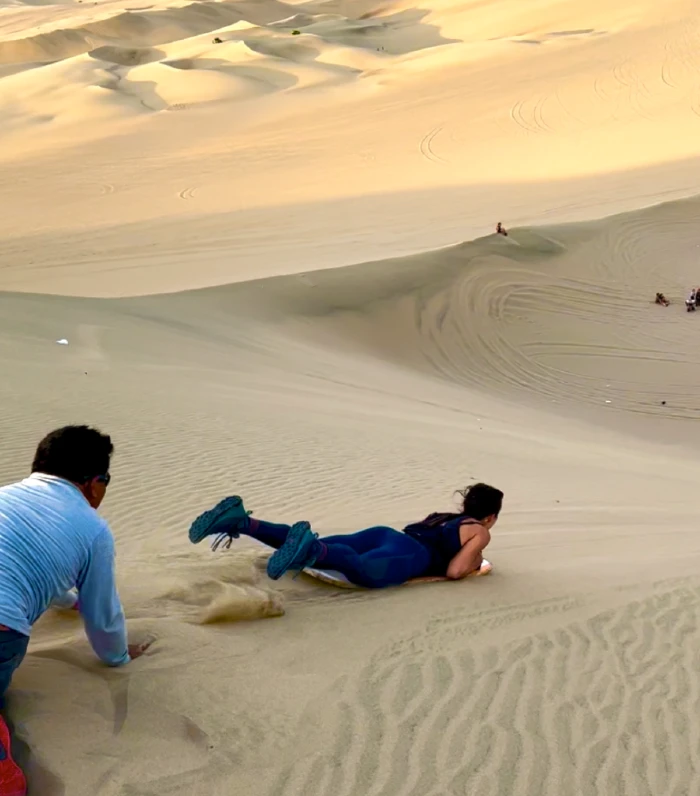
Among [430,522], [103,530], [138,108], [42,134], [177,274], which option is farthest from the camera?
[138,108]

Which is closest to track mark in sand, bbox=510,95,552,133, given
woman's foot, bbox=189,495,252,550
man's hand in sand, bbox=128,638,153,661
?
woman's foot, bbox=189,495,252,550

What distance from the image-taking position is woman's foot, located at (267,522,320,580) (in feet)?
14.3

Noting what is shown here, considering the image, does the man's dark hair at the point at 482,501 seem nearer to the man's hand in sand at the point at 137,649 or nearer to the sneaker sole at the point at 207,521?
the sneaker sole at the point at 207,521

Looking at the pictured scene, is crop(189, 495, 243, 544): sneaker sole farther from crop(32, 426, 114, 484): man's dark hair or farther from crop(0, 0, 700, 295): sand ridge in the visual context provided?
crop(0, 0, 700, 295): sand ridge

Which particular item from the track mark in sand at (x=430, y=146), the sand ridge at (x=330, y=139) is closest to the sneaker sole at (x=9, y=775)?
the sand ridge at (x=330, y=139)

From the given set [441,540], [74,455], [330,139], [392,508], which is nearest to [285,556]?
[441,540]

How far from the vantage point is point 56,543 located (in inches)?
123

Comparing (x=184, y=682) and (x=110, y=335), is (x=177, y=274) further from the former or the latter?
(x=184, y=682)

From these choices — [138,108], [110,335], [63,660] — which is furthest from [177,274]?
[138,108]

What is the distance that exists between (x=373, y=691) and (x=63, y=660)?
1.21 meters

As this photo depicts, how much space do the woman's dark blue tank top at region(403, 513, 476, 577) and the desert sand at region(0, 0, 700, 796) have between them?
22 cm

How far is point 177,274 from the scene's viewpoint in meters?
16.3

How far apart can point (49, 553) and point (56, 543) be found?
0.04m

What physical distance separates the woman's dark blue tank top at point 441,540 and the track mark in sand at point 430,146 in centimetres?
2111
